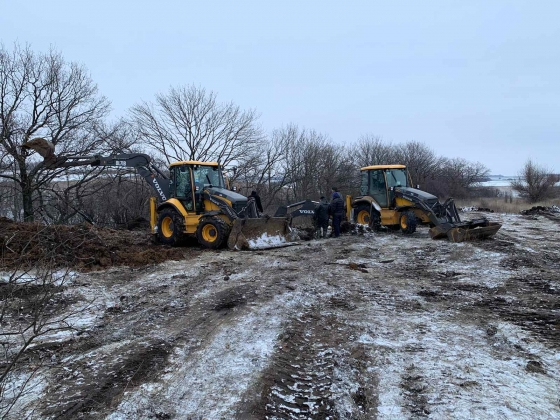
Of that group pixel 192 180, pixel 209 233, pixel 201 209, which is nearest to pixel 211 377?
pixel 209 233

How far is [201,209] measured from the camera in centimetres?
1230

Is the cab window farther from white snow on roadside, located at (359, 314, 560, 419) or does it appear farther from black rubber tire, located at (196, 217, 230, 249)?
white snow on roadside, located at (359, 314, 560, 419)

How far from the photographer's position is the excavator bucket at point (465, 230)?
11.9 meters

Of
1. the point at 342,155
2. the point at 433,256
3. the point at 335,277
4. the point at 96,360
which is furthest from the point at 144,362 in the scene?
the point at 342,155

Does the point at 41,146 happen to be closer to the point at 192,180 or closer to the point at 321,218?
the point at 192,180

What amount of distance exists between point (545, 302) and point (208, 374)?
15.9 ft

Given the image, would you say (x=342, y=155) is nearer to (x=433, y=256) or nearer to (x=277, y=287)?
(x=433, y=256)

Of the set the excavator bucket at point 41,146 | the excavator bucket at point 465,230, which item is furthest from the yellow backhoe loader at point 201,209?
the excavator bucket at point 465,230

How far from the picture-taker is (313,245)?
12.5 meters

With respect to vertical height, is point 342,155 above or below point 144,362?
above

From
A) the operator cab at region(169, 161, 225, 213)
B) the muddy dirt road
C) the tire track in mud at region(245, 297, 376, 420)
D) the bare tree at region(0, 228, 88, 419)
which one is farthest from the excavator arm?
the tire track in mud at region(245, 297, 376, 420)

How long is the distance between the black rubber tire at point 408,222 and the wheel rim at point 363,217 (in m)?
1.48

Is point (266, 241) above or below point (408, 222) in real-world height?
below

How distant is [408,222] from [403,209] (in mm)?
628
